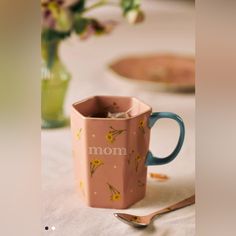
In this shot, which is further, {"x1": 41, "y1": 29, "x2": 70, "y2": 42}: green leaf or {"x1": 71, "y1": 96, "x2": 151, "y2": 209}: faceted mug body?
{"x1": 41, "y1": 29, "x2": 70, "y2": 42}: green leaf

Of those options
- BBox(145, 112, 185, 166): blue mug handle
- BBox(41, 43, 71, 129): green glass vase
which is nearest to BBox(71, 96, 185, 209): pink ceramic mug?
BBox(145, 112, 185, 166): blue mug handle

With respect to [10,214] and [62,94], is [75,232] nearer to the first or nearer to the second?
[10,214]

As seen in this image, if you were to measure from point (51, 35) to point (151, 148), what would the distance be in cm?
24

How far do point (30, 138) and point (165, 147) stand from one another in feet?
0.64

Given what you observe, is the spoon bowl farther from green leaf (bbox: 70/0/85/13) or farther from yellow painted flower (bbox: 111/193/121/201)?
green leaf (bbox: 70/0/85/13)

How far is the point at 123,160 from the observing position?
472 millimetres

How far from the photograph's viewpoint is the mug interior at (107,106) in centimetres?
50

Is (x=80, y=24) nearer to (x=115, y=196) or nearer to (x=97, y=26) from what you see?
(x=97, y=26)

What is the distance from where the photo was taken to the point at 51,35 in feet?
2.36

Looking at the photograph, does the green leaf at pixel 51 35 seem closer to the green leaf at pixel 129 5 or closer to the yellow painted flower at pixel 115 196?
the green leaf at pixel 129 5

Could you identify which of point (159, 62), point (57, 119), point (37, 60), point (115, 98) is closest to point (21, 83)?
point (37, 60)

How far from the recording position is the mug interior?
19.8 inches

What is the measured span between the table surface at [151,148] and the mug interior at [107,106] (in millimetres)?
73

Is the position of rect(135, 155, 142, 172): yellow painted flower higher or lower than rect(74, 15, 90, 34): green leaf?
lower
